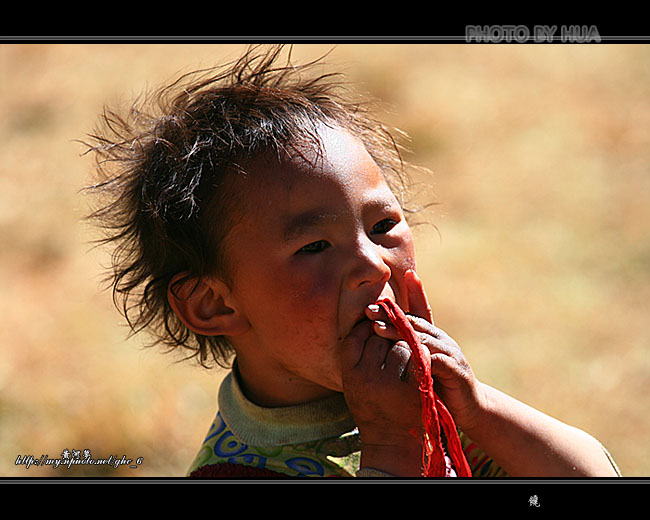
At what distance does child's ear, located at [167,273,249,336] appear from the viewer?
1.91m

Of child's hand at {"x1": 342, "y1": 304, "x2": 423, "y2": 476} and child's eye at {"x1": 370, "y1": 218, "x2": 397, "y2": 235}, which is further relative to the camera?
child's eye at {"x1": 370, "y1": 218, "x2": 397, "y2": 235}

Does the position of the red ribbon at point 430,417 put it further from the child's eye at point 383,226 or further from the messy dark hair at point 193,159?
the messy dark hair at point 193,159

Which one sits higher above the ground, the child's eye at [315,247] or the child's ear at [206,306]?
the child's eye at [315,247]

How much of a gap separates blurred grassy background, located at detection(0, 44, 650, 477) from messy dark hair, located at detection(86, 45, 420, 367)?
1.22m

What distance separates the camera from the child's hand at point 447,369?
5.50 ft

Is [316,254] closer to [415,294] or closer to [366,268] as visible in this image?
[366,268]

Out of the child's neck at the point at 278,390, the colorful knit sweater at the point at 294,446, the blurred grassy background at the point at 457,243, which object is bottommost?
the blurred grassy background at the point at 457,243

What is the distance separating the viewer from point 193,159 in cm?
193

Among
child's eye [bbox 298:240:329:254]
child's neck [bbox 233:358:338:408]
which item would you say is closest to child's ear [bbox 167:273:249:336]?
child's neck [bbox 233:358:338:408]

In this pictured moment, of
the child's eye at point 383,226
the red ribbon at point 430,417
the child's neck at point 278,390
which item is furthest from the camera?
the child's neck at point 278,390

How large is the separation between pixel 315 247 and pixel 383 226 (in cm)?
18

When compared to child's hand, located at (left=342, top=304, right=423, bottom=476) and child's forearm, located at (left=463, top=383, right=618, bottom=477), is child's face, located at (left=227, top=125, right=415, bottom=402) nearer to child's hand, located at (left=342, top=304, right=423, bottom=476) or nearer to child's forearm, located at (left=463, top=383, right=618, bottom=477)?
child's hand, located at (left=342, top=304, right=423, bottom=476)

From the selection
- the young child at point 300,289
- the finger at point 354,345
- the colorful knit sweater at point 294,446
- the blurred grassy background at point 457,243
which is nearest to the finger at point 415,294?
the young child at point 300,289
